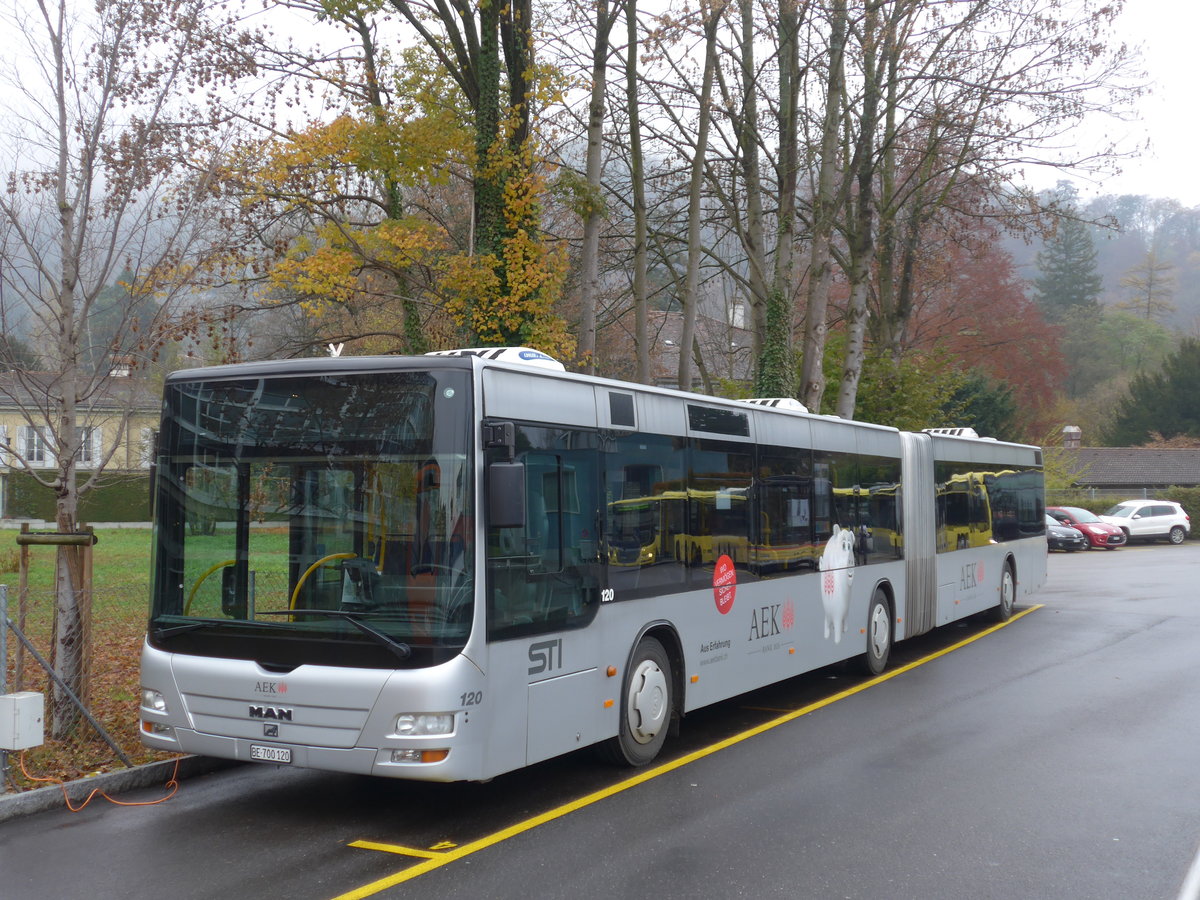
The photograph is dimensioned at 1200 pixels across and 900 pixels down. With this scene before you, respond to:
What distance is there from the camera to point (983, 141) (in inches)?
926

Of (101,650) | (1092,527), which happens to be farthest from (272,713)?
(1092,527)

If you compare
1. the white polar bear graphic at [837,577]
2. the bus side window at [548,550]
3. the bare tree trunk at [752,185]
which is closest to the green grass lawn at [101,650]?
the bus side window at [548,550]

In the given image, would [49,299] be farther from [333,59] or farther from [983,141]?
[983,141]

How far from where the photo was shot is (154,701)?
7.15 m

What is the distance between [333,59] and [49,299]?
A: 1130cm

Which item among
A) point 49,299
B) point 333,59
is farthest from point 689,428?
point 333,59

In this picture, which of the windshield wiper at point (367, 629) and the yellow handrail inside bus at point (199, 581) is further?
the yellow handrail inside bus at point (199, 581)

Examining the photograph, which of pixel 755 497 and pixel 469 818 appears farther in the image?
pixel 755 497

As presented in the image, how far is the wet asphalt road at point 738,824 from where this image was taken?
5789 millimetres

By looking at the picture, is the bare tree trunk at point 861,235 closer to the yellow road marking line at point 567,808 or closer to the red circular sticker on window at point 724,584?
the yellow road marking line at point 567,808

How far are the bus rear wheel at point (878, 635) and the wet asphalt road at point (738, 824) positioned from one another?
90.5 inches

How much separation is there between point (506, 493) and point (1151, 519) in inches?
1796

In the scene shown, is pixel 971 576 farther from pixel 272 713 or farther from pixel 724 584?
pixel 272 713

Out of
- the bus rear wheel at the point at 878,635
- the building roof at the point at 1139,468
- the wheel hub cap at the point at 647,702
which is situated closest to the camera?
the wheel hub cap at the point at 647,702
